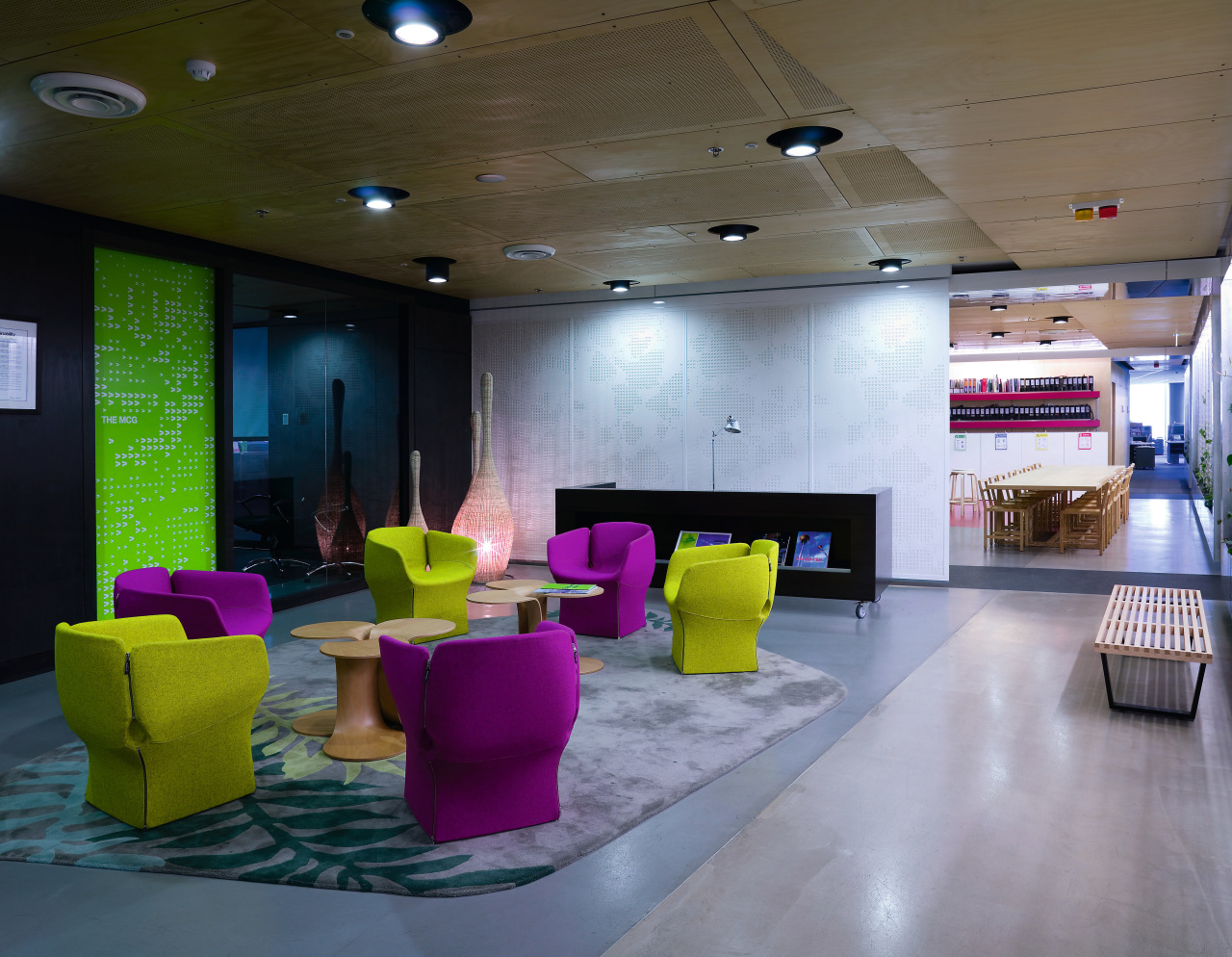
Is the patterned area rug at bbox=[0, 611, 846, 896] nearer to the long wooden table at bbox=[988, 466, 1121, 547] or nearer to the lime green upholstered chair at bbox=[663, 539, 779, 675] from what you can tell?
the lime green upholstered chair at bbox=[663, 539, 779, 675]

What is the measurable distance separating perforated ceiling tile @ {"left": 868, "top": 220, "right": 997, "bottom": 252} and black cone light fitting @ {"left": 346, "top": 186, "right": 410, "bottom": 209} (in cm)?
360

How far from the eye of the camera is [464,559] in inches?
284

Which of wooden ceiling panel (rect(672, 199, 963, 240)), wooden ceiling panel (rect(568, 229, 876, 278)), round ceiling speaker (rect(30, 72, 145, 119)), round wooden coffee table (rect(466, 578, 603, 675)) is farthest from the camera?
wooden ceiling panel (rect(568, 229, 876, 278))

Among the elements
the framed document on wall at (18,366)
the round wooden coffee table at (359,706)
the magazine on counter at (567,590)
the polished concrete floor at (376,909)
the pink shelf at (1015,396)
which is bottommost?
A: the polished concrete floor at (376,909)

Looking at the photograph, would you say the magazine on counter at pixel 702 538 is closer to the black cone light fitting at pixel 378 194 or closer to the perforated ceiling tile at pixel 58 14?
the black cone light fitting at pixel 378 194

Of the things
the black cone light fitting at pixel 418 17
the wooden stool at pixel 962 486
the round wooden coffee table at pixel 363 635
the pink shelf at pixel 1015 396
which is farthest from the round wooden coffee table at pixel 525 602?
the pink shelf at pixel 1015 396

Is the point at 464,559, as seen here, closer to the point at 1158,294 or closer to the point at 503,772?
the point at 503,772

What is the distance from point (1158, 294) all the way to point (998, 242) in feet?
10.3

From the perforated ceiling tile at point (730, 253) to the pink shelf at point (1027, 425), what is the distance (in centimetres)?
976

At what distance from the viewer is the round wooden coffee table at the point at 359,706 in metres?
4.38

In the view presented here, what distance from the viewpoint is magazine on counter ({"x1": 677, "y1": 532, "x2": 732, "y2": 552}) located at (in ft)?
27.6

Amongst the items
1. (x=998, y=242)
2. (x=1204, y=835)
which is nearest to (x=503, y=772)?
(x=1204, y=835)

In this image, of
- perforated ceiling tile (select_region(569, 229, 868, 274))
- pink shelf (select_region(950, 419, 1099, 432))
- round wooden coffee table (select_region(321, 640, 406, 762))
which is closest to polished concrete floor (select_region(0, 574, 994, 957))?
round wooden coffee table (select_region(321, 640, 406, 762))

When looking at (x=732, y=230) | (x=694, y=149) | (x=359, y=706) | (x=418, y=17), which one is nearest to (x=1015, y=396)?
(x=732, y=230)
